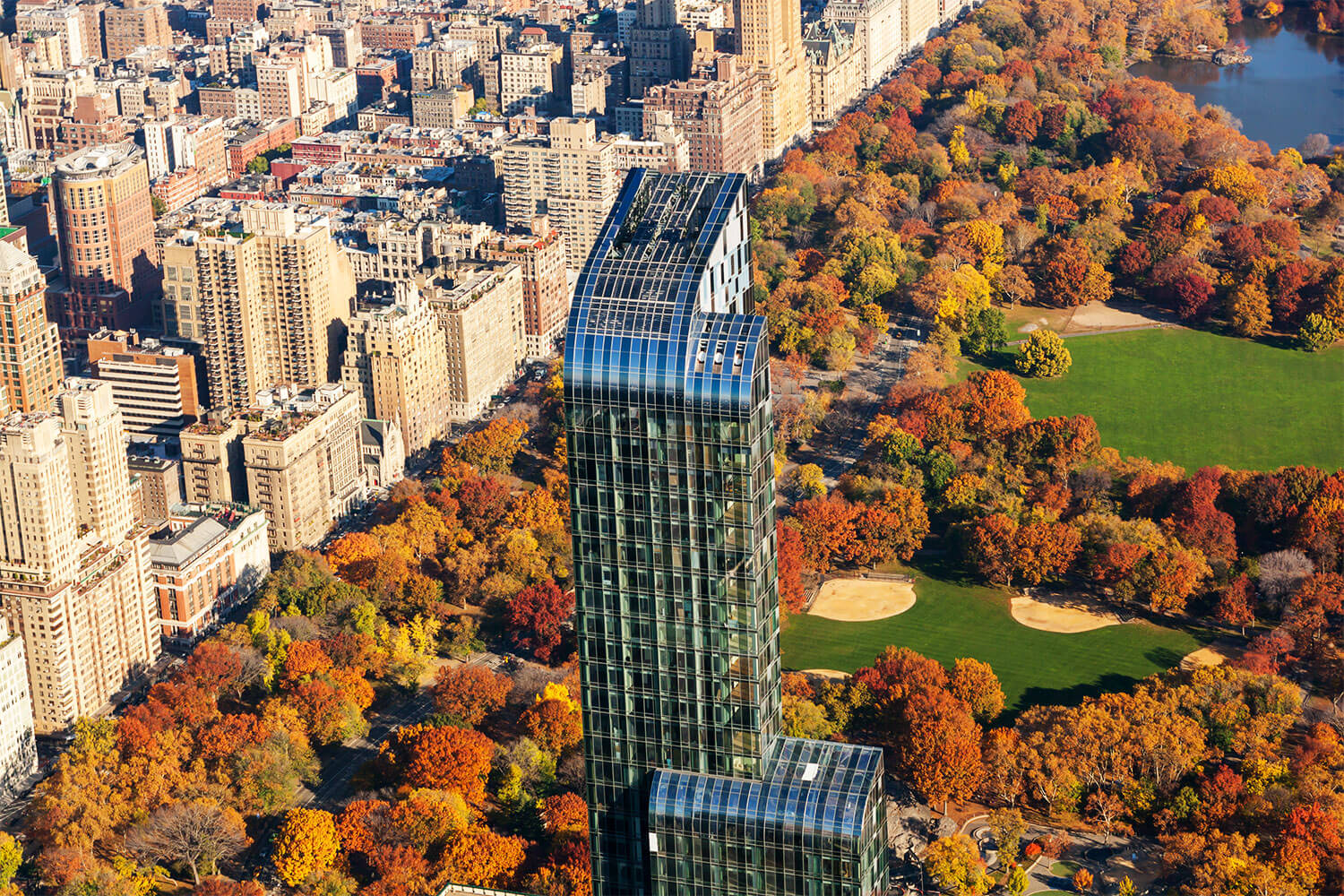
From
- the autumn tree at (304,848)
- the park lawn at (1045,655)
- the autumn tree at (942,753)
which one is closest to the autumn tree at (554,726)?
the autumn tree at (304,848)

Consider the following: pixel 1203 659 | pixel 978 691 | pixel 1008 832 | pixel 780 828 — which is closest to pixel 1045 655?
pixel 1203 659

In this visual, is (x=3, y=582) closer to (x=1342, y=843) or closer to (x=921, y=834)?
(x=921, y=834)

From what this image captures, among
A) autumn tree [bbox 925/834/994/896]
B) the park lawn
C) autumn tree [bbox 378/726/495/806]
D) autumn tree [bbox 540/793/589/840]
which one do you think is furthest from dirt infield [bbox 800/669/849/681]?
autumn tree [bbox 378/726/495/806]

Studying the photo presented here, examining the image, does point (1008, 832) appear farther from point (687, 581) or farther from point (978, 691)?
point (687, 581)

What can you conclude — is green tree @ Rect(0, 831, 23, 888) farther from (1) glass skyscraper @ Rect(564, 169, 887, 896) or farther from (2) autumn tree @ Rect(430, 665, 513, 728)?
(1) glass skyscraper @ Rect(564, 169, 887, 896)

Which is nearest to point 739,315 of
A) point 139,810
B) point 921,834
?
point 921,834
